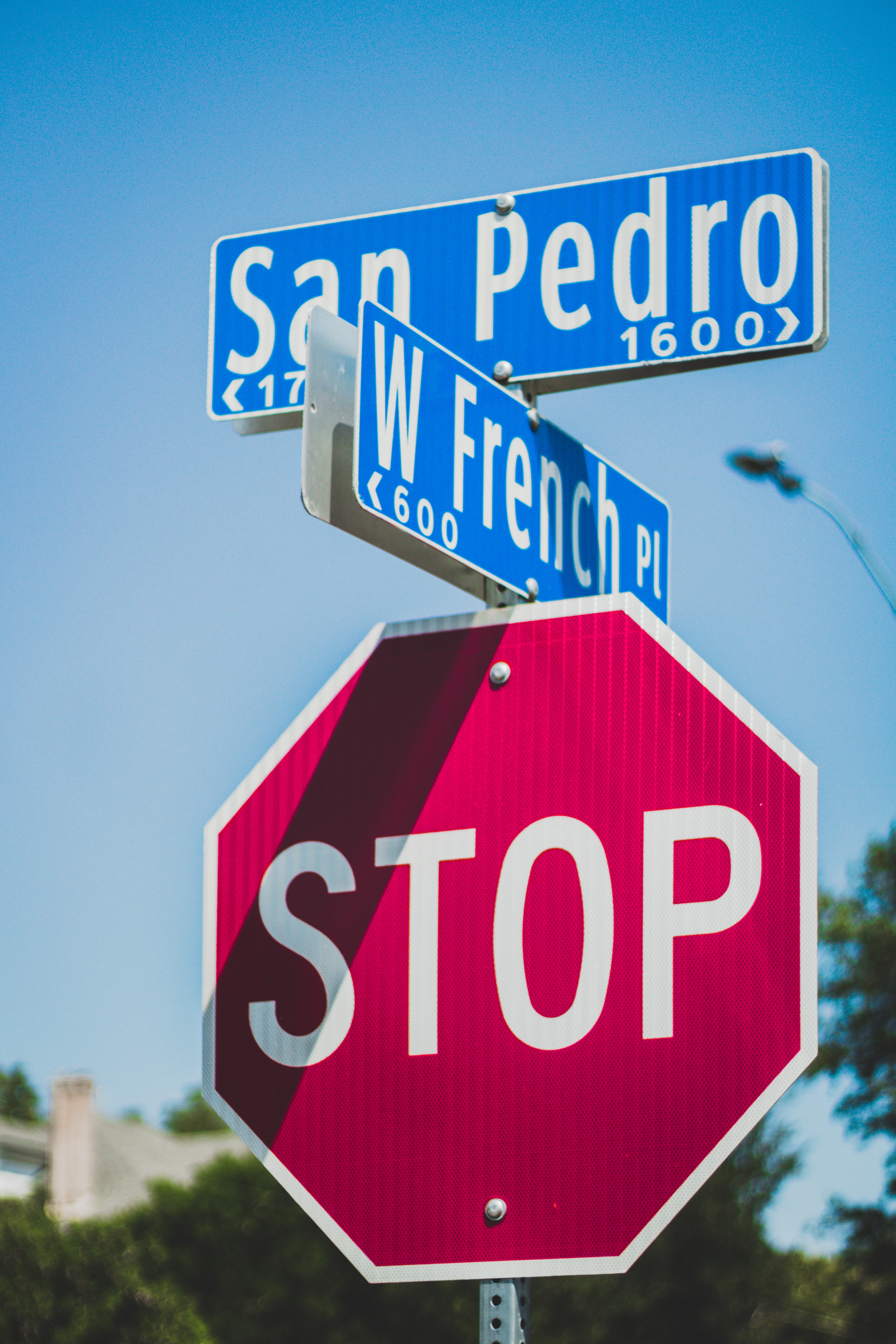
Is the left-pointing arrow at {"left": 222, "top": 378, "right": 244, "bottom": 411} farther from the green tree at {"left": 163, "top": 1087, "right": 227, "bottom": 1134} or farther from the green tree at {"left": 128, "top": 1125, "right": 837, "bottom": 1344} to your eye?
the green tree at {"left": 163, "top": 1087, "right": 227, "bottom": 1134}

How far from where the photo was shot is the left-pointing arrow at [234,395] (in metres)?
2.98

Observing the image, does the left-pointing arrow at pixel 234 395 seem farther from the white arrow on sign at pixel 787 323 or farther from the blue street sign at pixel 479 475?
the white arrow on sign at pixel 787 323

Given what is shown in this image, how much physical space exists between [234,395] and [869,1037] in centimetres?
2560

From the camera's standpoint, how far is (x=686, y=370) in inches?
108

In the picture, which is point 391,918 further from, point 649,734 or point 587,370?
point 587,370

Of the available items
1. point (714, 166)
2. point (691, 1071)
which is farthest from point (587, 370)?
point (691, 1071)

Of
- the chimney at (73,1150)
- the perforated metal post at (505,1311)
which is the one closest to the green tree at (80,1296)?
the chimney at (73,1150)

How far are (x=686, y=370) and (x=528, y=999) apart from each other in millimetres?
1055

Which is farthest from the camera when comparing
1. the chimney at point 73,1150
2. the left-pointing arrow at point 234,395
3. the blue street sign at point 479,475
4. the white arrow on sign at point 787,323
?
the chimney at point 73,1150

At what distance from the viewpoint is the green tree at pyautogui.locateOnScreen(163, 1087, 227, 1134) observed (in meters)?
99.1

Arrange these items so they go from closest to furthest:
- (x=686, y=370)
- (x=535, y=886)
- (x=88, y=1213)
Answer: (x=535, y=886), (x=686, y=370), (x=88, y=1213)

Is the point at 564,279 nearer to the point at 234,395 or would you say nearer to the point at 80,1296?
the point at 234,395

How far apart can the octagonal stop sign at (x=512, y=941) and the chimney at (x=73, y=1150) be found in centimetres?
5054

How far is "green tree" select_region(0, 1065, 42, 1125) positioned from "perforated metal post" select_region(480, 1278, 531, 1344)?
332 ft
